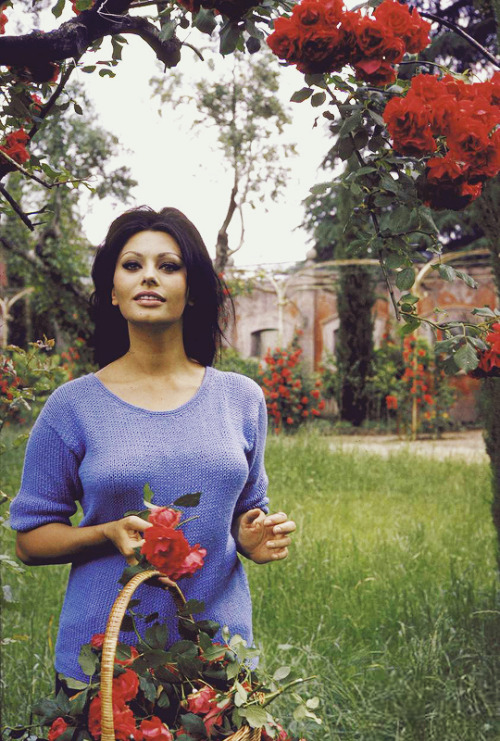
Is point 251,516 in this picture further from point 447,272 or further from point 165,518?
point 447,272

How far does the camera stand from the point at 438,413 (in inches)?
458

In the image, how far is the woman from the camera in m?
1.48

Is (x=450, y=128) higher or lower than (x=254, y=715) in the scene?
higher

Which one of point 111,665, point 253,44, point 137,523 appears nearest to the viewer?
point 111,665

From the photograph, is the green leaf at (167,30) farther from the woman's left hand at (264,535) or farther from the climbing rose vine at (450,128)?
the woman's left hand at (264,535)

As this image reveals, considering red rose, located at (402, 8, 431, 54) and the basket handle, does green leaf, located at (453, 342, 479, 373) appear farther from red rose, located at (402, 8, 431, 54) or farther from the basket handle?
the basket handle

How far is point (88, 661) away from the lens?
117 centimetres

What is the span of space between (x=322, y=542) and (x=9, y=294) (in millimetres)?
11421

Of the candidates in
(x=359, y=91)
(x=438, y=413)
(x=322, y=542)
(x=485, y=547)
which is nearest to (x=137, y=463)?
(x=359, y=91)

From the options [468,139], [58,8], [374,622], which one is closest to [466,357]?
[468,139]

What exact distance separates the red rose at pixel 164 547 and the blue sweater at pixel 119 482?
0.32 meters

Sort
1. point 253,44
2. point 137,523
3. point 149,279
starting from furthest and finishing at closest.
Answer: point 149,279, point 253,44, point 137,523

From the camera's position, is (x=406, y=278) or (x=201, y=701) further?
(x=406, y=278)

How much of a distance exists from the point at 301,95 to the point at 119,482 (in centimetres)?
82
